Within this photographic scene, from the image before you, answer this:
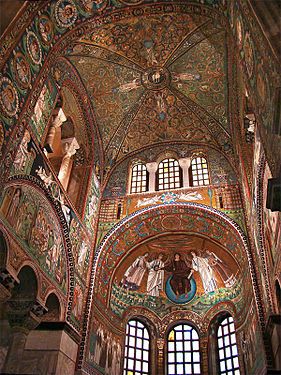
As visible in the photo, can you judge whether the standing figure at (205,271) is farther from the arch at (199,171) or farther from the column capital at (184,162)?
the column capital at (184,162)

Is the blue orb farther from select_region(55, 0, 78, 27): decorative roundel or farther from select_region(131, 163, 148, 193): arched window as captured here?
select_region(55, 0, 78, 27): decorative roundel

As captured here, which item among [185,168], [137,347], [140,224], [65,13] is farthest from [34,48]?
[137,347]

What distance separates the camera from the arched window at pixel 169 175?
50.1 feet

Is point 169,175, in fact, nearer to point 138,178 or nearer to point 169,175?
point 169,175

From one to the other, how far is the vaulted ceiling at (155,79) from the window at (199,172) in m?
0.85

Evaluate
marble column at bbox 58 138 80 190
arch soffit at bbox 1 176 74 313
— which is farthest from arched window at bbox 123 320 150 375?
marble column at bbox 58 138 80 190

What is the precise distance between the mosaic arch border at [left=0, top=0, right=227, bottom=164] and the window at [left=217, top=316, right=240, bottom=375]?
33.0ft

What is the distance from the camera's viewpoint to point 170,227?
14.8m

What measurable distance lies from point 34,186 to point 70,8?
5069mm

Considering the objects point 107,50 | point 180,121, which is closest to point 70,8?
point 107,50

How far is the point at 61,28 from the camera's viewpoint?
10711 millimetres

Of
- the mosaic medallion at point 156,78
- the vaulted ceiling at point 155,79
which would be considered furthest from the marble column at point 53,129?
the mosaic medallion at point 156,78

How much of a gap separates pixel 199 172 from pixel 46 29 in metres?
7.97

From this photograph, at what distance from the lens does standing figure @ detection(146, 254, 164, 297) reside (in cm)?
1514
